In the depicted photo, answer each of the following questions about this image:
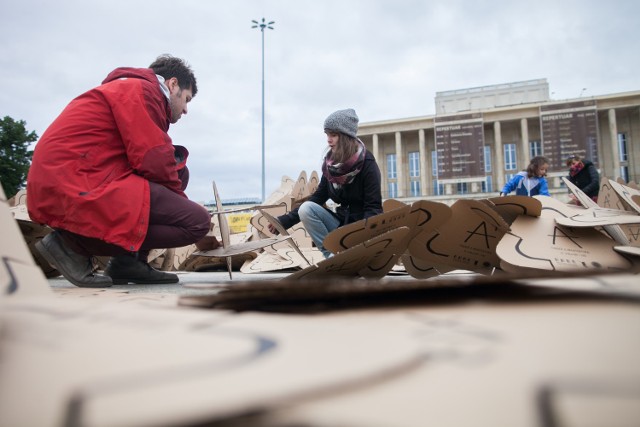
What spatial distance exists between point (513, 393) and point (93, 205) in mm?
1348

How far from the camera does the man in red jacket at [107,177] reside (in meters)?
1.25

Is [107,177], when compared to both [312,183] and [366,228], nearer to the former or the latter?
[366,228]

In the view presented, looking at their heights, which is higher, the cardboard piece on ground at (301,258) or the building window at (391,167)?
the building window at (391,167)

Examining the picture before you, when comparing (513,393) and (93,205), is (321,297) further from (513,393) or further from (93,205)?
(93,205)

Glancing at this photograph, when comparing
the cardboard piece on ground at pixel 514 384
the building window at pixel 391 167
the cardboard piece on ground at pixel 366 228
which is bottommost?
the cardboard piece on ground at pixel 514 384

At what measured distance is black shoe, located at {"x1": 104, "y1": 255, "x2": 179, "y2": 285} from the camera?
1631 mm

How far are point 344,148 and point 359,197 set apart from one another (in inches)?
9.7

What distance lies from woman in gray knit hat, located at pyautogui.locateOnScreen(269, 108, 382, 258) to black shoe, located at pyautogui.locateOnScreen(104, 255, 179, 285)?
0.59 meters

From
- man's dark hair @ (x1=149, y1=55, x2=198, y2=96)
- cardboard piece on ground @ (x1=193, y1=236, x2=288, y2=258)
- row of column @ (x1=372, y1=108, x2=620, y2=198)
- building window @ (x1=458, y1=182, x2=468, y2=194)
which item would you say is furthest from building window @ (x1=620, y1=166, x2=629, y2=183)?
man's dark hair @ (x1=149, y1=55, x2=198, y2=96)

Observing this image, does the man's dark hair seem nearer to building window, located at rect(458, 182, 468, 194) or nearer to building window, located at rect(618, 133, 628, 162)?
building window, located at rect(458, 182, 468, 194)

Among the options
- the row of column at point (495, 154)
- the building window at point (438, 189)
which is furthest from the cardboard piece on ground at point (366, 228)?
the building window at point (438, 189)

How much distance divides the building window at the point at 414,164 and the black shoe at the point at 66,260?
24.0 metres

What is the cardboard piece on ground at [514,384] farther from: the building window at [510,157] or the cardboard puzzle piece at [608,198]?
the building window at [510,157]

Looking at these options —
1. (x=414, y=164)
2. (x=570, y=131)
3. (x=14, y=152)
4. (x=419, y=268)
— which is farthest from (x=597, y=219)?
(x=414, y=164)
